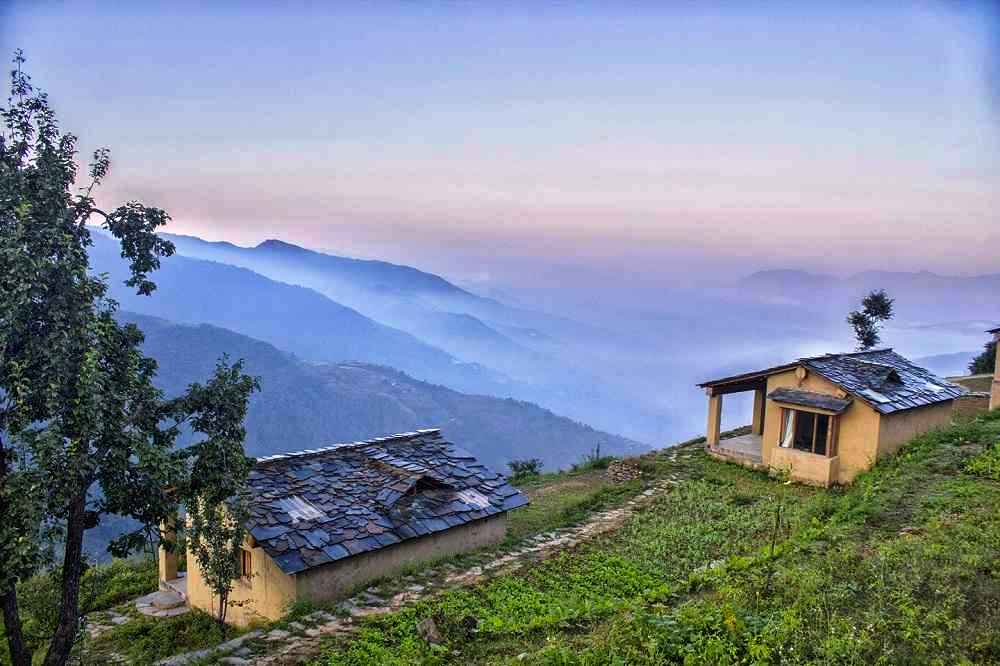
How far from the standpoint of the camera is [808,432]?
2067 centimetres

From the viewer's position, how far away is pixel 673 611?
8.70 metres

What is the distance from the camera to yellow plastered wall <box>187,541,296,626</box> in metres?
13.4

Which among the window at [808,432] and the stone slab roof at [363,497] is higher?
the window at [808,432]

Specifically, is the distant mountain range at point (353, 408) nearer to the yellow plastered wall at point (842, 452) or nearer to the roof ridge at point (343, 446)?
the roof ridge at point (343, 446)

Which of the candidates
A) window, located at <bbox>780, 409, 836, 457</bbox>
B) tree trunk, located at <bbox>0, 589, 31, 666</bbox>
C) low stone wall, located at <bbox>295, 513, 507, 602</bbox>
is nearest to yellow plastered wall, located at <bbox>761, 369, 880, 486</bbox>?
window, located at <bbox>780, 409, 836, 457</bbox>

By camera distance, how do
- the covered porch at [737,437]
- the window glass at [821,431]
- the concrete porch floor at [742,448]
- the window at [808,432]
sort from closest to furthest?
the window at [808,432]
the window glass at [821,431]
the concrete porch floor at [742,448]
the covered porch at [737,437]

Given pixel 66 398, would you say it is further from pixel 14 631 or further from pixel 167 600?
pixel 167 600

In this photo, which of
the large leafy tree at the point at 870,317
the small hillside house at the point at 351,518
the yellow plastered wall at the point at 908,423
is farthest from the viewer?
the large leafy tree at the point at 870,317

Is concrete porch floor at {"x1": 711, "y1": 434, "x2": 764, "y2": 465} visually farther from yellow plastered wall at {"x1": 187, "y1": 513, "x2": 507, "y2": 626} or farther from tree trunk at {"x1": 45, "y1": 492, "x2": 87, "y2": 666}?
tree trunk at {"x1": 45, "y1": 492, "x2": 87, "y2": 666}

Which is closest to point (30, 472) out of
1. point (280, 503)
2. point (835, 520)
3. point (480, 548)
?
point (280, 503)

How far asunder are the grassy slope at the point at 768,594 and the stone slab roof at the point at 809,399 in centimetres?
292

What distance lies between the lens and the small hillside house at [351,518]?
13.6 meters

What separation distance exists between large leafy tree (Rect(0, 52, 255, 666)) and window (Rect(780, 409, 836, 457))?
17.8 m

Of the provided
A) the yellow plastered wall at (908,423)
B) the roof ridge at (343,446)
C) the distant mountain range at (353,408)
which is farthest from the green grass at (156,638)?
the distant mountain range at (353,408)
